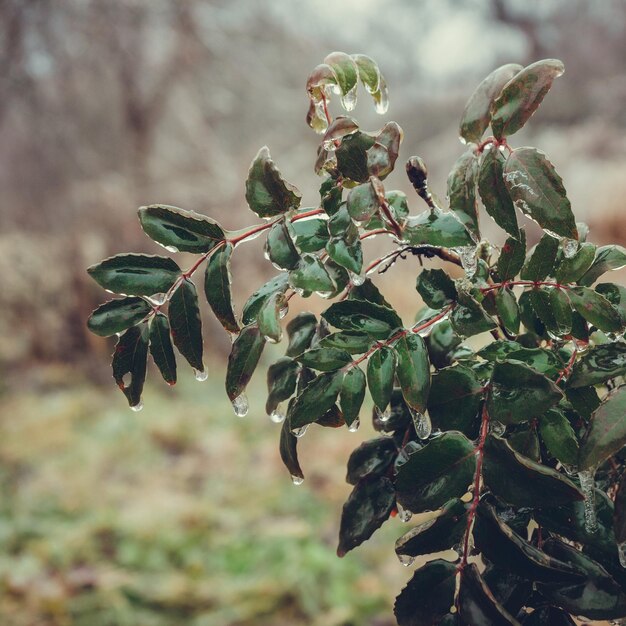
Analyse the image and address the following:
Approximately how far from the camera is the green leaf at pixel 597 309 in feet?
1.71

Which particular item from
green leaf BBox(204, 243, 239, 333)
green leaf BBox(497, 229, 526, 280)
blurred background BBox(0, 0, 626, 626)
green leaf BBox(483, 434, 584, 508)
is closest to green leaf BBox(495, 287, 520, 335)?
green leaf BBox(497, 229, 526, 280)

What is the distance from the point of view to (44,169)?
23.2 ft

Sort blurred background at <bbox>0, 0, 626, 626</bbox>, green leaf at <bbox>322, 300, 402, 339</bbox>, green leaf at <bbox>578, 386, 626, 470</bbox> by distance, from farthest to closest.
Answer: blurred background at <bbox>0, 0, 626, 626</bbox> → green leaf at <bbox>322, 300, 402, 339</bbox> → green leaf at <bbox>578, 386, 626, 470</bbox>

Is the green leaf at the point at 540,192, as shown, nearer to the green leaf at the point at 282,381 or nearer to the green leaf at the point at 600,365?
the green leaf at the point at 600,365

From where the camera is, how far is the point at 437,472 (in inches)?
19.1

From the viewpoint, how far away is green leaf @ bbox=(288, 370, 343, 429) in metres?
0.52

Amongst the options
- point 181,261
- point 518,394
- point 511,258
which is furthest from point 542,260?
point 181,261

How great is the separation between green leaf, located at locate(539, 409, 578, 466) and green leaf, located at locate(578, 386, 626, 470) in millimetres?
46

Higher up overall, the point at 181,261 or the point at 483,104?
the point at 181,261

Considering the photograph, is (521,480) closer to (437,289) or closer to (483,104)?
(437,289)

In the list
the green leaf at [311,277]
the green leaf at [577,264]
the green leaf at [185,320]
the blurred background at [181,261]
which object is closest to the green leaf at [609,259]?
the green leaf at [577,264]

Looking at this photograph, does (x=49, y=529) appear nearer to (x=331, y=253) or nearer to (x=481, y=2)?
(x=331, y=253)

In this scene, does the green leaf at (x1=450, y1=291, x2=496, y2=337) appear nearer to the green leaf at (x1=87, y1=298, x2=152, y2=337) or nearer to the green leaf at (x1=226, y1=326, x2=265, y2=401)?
the green leaf at (x1=226, y1=326, x2=265, y2=401)

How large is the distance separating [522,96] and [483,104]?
0.05 meters
